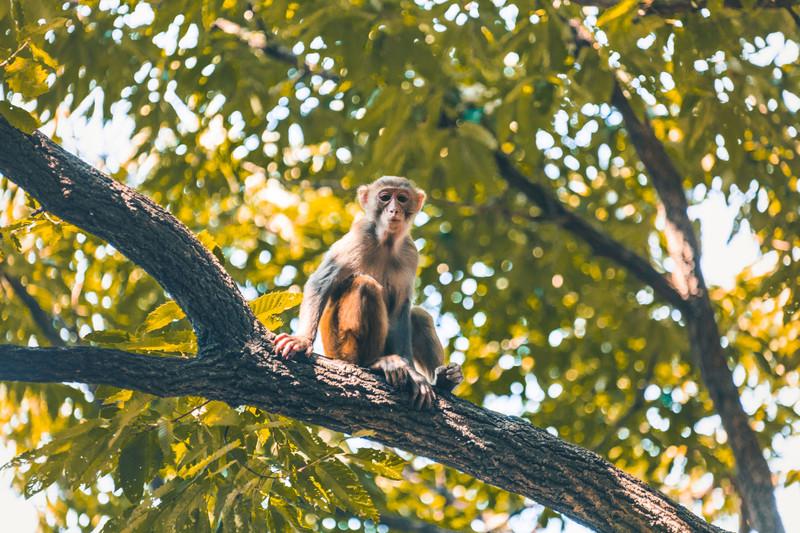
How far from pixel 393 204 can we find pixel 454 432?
7.76ft

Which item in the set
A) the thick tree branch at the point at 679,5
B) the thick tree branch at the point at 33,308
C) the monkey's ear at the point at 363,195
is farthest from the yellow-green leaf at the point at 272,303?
the thick tree branch at the point at 33,308

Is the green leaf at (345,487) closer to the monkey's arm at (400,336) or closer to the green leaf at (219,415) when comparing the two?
the green leaf at (219,415)

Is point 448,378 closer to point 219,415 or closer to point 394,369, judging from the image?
point 394,369

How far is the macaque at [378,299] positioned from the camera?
259 inches

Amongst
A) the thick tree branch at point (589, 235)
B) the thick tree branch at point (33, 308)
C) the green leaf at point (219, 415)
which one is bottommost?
the green leaf at point (219, 415)

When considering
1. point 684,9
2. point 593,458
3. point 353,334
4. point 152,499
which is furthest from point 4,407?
point 684,9

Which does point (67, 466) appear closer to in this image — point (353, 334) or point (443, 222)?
point (353, 334)

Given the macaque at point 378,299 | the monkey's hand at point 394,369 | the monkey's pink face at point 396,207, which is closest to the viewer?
the monkey's hand at point 394,369

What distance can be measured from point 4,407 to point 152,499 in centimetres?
545

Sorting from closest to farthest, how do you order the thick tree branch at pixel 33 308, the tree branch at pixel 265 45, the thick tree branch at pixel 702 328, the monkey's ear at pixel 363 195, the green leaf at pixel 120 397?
the green leaf at pixel 120 397 → the monkey's ear at pixel 363 195 → the thick tree branch at pixel 702 328 → the thick tree branch at pixel 33 308 → the tree branch at pixel 265 45

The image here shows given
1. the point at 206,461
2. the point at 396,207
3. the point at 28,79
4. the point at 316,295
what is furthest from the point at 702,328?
the point at 28,79

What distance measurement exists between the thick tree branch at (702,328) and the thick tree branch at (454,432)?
112 inches

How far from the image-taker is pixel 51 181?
15.4 feet

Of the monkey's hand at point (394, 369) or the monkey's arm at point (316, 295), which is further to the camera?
the monkey's arm at point (316, 295)
